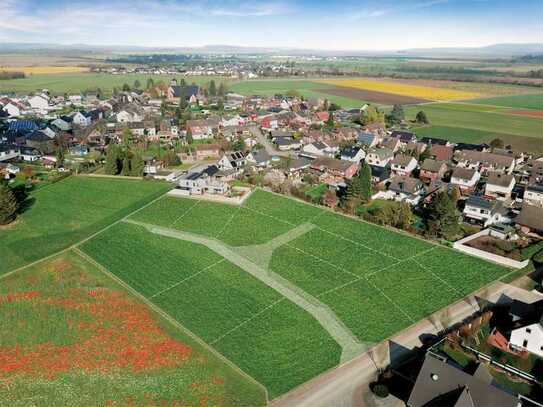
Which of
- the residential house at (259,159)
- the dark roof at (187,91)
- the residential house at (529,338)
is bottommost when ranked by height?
the residential house at (529,338)

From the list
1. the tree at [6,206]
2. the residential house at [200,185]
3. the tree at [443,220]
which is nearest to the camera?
the tree at [443,220]

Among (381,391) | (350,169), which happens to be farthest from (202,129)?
(381,391)

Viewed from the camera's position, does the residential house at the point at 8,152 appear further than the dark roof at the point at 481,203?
Yes

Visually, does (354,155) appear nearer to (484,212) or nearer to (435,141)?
(435,141)

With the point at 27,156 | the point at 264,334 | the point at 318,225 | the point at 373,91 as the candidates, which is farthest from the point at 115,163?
the point at 373,91

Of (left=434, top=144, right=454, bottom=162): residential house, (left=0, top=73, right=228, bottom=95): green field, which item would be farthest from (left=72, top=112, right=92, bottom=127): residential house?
(left=434, top=144, right=454, bottom=162): residential house

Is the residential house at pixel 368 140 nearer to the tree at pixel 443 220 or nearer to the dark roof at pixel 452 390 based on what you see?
the tree at pixel 443 220

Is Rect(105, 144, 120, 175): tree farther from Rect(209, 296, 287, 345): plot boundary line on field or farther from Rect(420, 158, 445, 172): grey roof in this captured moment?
Rect(420, 158, 445, 172): grey roof

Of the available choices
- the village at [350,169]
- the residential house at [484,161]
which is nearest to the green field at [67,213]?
the village at [350,169]
